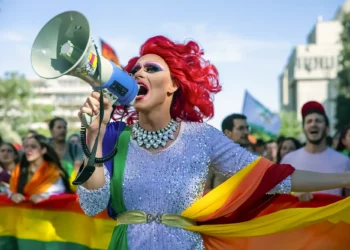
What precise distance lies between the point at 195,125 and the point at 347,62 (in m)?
40.9

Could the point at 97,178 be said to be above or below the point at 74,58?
below

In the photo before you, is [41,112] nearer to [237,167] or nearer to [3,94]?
[3,94]

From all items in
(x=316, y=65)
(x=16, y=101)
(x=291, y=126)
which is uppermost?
(x=316, y=65)

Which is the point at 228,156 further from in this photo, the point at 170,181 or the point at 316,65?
the point at 316,65

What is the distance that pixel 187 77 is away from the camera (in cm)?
363

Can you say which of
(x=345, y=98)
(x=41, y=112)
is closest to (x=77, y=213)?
(x=345, y=98)

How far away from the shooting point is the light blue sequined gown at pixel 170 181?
3.27 m

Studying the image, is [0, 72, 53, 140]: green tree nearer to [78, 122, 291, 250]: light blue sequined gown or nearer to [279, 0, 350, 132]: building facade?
[279, 0, 350, 132]: building facade

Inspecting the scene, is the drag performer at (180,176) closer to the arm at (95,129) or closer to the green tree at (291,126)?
the arm at (95,129)

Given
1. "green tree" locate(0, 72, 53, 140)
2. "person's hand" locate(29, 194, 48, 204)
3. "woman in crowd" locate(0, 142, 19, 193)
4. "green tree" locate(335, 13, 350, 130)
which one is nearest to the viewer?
"person's hand" locate(29, 194, 48, 204)

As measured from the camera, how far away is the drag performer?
3.29 metres

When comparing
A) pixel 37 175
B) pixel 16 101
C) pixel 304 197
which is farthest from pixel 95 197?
pixel 16 101

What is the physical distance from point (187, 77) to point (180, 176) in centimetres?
58

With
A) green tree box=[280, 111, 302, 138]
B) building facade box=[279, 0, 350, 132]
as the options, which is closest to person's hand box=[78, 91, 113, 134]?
green tree box=[280, 111, 302, 138]
